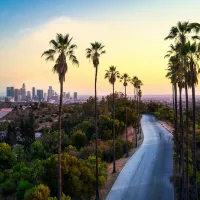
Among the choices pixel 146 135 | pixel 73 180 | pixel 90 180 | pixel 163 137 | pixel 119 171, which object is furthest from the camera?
pixel 146 135

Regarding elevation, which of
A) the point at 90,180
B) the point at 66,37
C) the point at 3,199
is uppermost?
the point at 66,37

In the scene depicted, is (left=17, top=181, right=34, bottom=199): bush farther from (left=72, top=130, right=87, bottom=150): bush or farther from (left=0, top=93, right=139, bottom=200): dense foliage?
(left=72, top=130, right=87, bottom=150): bush

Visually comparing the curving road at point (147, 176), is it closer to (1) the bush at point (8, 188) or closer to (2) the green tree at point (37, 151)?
(1) the bush at point (8, 188)

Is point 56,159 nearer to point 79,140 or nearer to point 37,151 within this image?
point 37,151

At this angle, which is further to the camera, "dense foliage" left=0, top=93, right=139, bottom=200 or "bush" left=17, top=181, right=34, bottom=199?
"bush" left=17, top=181, right=34, bottom=199

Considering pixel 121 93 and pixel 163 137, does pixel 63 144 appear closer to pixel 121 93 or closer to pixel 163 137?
pixel 163 137

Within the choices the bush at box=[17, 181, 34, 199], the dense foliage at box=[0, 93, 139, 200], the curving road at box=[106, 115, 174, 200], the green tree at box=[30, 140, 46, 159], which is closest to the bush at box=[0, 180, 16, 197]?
the dense foliage at box=[0, 93, 139, 200]

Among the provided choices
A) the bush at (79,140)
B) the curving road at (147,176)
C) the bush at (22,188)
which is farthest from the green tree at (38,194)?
the bush at (79,140)

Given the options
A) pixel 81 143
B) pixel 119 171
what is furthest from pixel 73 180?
pixel 81 143

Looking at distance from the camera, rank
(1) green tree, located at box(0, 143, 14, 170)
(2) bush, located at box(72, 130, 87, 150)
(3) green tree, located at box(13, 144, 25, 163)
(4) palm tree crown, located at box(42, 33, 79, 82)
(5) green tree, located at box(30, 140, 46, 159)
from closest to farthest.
→ (4) palm tree crown, located at box(42, 33, 79, 82)
(1) green tree, located at box(0, 143, 14, 170)
(3) green tree, located at box(13, 144, 25, 163)
(5) green tree, located at box(30, 140, 46, 159)
(2) bush, located at box(72, 130, 87, 150)
